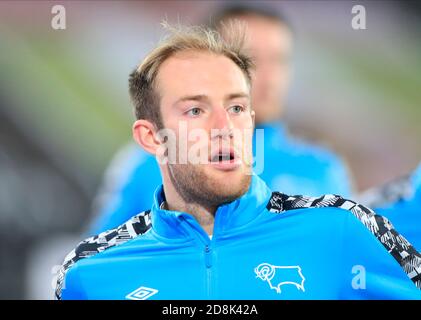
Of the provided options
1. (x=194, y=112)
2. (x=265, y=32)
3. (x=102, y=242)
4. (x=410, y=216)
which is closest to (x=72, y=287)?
(x=102, y=242)

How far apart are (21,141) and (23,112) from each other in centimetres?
17

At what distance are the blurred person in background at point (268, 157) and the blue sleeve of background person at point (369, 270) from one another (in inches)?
56.8

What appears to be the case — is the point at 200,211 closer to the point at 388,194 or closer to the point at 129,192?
the point at 129,192

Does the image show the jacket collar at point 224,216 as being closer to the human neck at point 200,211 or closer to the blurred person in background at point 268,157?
the human neck at point 200,211

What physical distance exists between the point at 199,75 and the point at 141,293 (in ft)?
2.35

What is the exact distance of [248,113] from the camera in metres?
2.37

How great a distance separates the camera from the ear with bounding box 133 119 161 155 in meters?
2.57

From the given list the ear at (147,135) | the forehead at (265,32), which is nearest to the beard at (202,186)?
the ear at (147,135)

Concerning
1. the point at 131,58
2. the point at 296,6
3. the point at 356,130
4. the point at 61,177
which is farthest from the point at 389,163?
the point at 61,177

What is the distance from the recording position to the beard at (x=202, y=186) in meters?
2.31

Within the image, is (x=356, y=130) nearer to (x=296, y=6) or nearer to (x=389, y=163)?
(x=389, y=163)

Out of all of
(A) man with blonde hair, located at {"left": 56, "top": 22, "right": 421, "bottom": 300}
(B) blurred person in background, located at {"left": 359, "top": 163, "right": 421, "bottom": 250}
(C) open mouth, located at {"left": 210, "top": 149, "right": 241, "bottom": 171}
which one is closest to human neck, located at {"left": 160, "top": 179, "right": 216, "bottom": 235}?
(A) man with blonde hair, located at {"left": 56, "top": 22, "right": 421, "bottom": 300}

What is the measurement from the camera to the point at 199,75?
2404 mm
